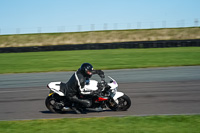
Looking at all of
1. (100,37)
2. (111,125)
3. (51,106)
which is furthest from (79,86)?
(100,37)

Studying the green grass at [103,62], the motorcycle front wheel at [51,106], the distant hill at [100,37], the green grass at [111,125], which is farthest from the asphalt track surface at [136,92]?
the distant hill at [100,37]

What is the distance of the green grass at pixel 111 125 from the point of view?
6707 mm

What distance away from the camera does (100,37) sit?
4878 centimetres

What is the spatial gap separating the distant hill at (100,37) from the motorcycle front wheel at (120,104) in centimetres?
3838

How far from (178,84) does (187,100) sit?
3365 mm

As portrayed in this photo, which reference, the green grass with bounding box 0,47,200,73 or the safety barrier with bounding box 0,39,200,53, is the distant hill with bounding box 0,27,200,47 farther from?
the green grass with bounding box 0,47,200,73

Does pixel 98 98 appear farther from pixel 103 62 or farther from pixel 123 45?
pixel 123 45

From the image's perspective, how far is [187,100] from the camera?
10.1 metres

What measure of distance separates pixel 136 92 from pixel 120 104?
3064mm

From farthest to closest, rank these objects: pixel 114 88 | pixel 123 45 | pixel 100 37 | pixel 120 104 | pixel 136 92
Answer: pixel 100 37 < pixel 123 45 < pixel 136 92 < pixel 120 104 < pixel 114 88

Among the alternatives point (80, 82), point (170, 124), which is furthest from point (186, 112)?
point (80, 82)

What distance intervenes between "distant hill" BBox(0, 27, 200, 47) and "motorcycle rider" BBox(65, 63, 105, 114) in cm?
3849

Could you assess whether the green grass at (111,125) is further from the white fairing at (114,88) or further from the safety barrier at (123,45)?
the safety barrier at (123,45)

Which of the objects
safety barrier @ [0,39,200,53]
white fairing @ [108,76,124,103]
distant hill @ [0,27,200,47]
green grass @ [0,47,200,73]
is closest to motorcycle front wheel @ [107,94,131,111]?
white fairing @ [108,76,124,103]
